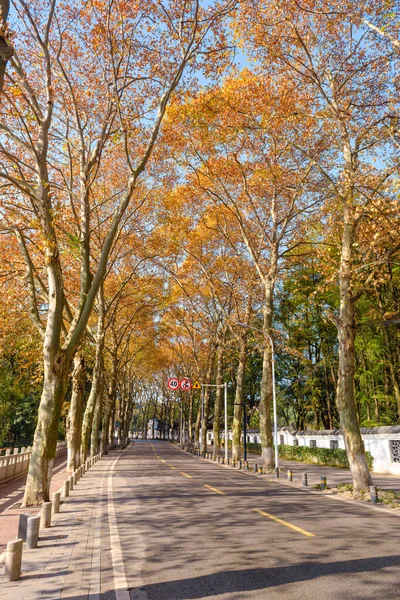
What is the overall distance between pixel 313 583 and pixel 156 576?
2074 mm

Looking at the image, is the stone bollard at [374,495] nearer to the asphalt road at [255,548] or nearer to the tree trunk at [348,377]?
the tree trunk at [348,377]

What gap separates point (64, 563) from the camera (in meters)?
6.33

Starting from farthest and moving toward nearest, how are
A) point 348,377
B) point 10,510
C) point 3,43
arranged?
point 348,377
point 10,510
point 3,43

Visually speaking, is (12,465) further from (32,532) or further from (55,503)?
(32,532)

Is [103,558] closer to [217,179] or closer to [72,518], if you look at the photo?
[72,518]

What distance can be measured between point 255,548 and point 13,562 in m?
3.70

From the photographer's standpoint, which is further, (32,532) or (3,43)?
(32,532)

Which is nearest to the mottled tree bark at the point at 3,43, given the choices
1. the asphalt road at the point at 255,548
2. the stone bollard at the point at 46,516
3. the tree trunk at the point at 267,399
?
the asphalt road at the point at 255,548

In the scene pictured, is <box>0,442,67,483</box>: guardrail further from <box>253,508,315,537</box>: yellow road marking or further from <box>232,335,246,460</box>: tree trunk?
<box>253,508,315,537</box>: yellow road marking

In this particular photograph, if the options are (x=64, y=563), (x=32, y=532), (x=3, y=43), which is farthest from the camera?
(x=32, y=532)

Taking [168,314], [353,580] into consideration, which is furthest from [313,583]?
[168,314]

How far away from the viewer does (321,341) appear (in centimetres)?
3816

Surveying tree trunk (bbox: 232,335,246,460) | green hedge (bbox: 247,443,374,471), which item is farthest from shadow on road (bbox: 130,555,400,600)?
green hedge (bbox: 247,443,374,471)

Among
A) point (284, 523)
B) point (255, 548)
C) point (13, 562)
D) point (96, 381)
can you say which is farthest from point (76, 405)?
point (13, 562)
